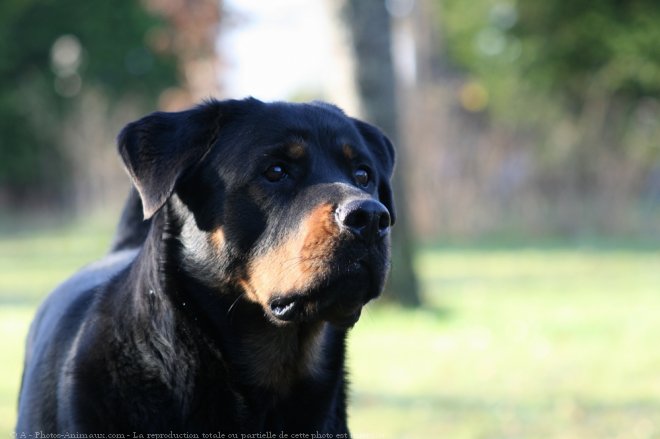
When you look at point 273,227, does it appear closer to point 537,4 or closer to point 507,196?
point 507,196

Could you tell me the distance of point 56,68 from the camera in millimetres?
29984

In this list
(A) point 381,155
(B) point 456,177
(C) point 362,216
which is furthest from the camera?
(B) point 456,177

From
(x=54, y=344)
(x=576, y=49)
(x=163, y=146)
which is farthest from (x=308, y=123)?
(x=576, y=49)

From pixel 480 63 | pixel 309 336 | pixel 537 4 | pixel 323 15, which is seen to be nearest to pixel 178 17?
pixel 480 63

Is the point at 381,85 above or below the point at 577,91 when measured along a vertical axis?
above

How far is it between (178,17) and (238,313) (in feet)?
103

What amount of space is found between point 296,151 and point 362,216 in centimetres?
47

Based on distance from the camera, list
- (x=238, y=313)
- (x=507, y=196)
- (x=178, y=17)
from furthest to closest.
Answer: (x=178, y=17) → (x=507, y=196) → (x=238, y=313)

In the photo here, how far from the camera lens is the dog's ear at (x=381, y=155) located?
155 inches

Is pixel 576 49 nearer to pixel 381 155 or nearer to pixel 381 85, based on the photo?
pixel 381 85

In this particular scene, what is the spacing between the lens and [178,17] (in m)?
33.7

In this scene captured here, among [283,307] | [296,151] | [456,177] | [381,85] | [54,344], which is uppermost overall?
[296,151]

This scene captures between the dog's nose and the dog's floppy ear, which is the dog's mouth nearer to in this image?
the dog's nose

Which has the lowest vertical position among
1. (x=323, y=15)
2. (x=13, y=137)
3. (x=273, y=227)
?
(x=13, y=137)
